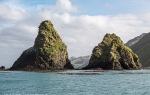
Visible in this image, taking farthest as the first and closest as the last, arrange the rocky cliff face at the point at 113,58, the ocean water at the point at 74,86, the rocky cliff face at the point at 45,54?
the rocky cliff face at the point at 113,58, the rocky cliff face at the point at 45,54, the ocean water at the point at 74,86

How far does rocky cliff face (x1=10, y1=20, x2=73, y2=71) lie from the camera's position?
167 m

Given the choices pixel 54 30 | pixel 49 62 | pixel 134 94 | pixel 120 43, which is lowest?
pixel 134 94

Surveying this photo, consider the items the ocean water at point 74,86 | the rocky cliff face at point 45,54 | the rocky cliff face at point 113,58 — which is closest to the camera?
the ocean water at point 74,86

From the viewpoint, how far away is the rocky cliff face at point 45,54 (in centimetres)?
16675

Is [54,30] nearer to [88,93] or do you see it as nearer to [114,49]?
[114,49]

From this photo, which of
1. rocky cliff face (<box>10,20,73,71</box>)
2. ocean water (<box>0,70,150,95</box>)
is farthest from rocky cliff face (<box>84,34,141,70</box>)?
ocean water (<box>0,70,150,95</box>)

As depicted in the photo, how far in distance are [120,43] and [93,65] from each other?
92.7 feet

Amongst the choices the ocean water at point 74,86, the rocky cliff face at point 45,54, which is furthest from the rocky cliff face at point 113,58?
the ocean water at point 74,86

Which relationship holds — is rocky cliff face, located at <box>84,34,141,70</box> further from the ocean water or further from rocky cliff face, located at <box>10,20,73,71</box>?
the ocean water

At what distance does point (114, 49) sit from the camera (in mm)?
187750

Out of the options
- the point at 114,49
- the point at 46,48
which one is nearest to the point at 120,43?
the point at 114,49

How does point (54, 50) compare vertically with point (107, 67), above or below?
above

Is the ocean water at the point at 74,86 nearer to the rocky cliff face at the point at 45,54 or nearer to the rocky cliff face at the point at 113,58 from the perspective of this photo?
the rocky cliff face at the point at 45,54

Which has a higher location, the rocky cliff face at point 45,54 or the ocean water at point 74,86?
the rocky cliff face at point 45,54
